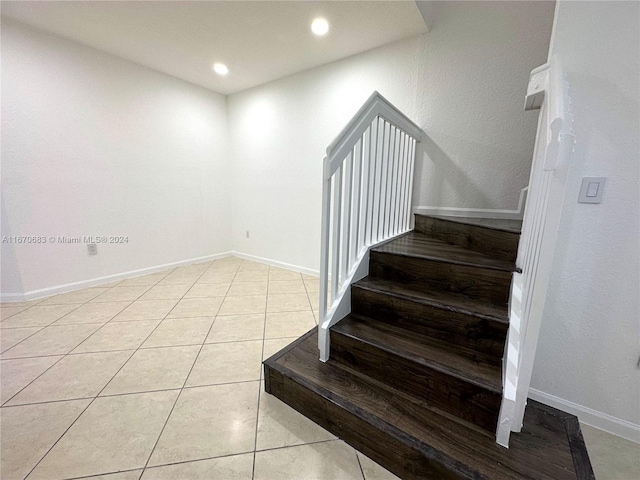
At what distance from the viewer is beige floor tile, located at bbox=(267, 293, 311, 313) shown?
95.7 inches

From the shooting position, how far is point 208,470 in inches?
41.3

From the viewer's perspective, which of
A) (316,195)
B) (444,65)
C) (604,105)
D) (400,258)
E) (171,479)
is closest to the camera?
(171,479)

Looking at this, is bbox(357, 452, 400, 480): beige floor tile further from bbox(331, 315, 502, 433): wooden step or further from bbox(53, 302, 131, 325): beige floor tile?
bbox(53, 302, 131, 325): beige floor tile

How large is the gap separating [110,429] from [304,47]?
3205 mm

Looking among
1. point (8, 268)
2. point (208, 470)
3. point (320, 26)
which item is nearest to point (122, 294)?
point (8, 268)

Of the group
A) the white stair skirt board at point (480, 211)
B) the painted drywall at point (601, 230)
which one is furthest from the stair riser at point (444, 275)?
the white stair skirt board at point (480, 211)

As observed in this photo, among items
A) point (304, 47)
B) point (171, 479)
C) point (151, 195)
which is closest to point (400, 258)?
point (171, 479)

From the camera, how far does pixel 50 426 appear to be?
4.04 feet

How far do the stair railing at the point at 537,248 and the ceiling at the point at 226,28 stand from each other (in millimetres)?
1501

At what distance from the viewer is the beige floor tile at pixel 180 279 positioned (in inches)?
121

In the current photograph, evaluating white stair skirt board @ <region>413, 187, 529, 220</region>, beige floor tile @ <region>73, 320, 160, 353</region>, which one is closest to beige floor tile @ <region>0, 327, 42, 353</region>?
beige floor tile @ <region>73, 320, 160, 353</region>

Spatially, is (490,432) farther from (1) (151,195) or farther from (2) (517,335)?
(1) (151,195)

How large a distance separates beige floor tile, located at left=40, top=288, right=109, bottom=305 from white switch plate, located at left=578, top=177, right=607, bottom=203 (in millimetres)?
3908

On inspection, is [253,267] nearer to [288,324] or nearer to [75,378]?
[288,324]
